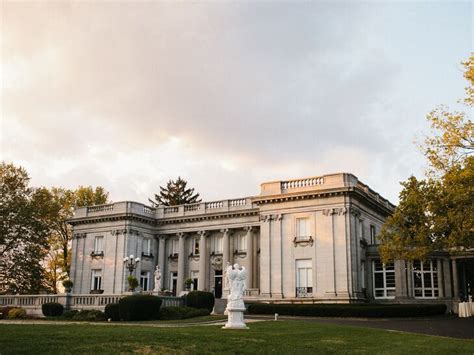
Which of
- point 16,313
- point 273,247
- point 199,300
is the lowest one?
point 16,313

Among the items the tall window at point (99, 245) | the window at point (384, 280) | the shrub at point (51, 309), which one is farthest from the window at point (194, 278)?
the window at point (384, 280)

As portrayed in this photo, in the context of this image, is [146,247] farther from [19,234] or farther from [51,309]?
[51,309]

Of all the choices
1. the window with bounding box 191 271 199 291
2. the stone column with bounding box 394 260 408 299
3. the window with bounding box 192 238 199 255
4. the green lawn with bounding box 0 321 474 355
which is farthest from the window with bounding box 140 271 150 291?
the green lawn with bounding box 0 321 474 355

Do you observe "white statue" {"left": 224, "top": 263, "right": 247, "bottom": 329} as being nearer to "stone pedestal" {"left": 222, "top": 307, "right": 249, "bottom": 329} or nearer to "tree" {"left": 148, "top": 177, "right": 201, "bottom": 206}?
"stone pedestal" {"left": 222, "top": 307, "right": 249, "bottom": 329}

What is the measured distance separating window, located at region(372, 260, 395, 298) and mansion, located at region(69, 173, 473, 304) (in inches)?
3.0

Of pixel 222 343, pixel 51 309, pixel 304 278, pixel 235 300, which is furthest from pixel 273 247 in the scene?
pixel 222 343

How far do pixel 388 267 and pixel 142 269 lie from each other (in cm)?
2279

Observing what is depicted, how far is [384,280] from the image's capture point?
3984 cm

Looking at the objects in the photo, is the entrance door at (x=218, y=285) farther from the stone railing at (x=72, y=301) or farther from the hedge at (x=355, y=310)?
the stone railing at (x=72, y=301)

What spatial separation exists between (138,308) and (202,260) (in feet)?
62.8

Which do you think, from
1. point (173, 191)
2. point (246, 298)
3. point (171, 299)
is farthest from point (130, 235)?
point (173, 191)

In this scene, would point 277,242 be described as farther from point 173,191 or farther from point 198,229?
point 173,191

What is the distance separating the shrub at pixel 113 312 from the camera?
2918 centimetres

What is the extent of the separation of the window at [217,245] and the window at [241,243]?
5.84 feet
